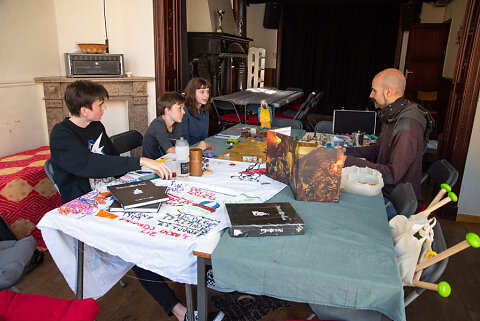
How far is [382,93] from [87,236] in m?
1.85

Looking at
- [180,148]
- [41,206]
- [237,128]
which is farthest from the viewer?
[237,128]

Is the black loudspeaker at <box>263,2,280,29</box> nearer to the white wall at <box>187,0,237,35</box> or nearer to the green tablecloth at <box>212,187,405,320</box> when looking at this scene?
the white wall at <box>187,0,237,35</box>

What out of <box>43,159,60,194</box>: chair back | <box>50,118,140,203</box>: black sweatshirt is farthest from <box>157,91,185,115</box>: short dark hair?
<box>43,159,60,194</box>: chair back

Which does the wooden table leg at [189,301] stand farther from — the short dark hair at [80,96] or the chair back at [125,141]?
the chair back at [125,141]

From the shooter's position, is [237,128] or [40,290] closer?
[40,290]

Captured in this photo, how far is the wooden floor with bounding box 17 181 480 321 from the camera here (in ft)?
6.16

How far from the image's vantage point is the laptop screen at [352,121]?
3.26 metres

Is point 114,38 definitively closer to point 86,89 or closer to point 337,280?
point 86,89

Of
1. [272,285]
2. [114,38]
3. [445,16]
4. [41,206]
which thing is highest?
[445,16]

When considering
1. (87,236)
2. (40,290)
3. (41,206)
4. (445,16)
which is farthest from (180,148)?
(445,16)

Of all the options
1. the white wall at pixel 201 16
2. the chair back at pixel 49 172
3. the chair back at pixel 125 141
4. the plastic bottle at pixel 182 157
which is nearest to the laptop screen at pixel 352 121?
the chair back at pixel 125 141

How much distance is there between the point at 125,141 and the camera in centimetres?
250

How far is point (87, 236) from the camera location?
1.31 meters

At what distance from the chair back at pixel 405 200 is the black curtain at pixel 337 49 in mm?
7866
